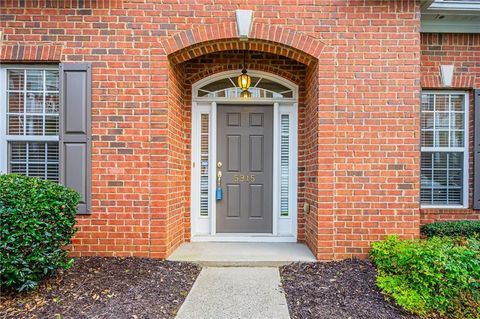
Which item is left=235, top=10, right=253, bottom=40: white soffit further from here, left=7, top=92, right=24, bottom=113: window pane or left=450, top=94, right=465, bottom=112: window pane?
left=450, top=94, right=465, bottom=112: window pane

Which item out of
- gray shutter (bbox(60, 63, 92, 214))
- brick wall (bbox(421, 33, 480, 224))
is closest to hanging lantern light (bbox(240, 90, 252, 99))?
gray shutter (bbox(60, 63, 92, 214))

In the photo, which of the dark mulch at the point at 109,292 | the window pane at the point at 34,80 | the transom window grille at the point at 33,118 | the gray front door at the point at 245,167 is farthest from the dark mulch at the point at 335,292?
the window pane at the point at 34,80

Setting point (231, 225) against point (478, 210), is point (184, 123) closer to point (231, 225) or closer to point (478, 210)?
point (231, 225)

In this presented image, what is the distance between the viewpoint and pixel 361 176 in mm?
4254

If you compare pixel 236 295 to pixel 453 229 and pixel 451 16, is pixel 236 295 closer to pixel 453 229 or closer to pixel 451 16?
pixel 453 229

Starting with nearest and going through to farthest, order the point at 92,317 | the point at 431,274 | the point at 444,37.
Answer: the point at 92,317 < the point at 431,274 < the point at 444,37

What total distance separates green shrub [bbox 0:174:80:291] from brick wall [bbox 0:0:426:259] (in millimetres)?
890

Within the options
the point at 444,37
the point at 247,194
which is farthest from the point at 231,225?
the point at 444,37

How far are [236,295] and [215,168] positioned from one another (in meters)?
2.32

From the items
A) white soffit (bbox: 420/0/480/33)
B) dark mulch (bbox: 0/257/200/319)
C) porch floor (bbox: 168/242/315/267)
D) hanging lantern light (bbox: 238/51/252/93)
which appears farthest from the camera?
hanging lantern light (bbox: 238/51/252/93)

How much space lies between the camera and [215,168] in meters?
5.29

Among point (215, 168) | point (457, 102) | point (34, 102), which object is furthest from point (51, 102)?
point (457, 102)

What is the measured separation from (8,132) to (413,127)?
5457mm

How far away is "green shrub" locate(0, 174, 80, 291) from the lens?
3.07 m
